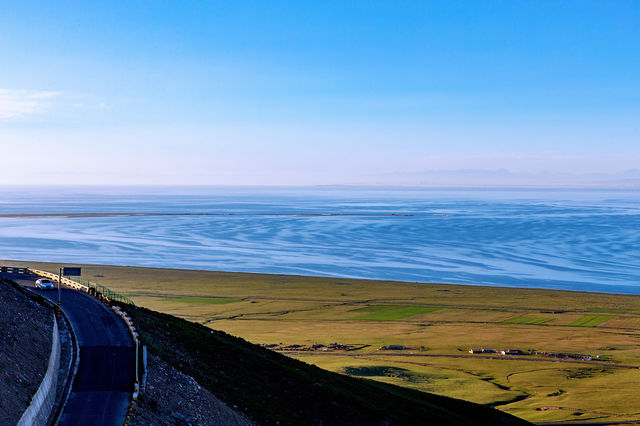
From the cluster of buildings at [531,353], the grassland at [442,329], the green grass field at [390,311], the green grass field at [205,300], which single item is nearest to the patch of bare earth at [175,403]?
the grassland at [442,329]

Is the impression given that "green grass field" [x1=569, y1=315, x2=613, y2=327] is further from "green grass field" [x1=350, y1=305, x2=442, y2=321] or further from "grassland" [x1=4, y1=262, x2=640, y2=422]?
"green grass field" [x1=350, y1=305, x2=442, y2=321]

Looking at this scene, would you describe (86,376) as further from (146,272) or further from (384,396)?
(146,272)

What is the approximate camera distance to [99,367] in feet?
100

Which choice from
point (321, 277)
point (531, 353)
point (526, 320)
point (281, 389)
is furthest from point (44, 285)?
point (321, 277)

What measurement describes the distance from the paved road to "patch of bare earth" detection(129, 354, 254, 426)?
2.96ft

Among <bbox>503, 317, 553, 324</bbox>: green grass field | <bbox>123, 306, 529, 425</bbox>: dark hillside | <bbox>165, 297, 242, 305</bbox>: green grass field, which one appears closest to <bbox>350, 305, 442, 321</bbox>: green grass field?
<bbox>503, 317, 553, 324</bbox>: green grass field

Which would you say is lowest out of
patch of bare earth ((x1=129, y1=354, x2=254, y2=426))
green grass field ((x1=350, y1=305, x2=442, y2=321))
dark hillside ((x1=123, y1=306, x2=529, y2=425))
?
green grass field ((x1=350, y1=305, x2=442, y2=321))

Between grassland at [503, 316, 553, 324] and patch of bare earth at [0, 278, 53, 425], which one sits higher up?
patch of bare earth at [0, 278, 53, 425]

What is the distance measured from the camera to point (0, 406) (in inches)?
896

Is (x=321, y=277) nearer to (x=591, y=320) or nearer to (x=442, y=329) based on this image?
(x=442, y=329)

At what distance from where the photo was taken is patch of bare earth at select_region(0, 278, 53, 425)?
23719 millimetres

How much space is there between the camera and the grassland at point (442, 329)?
205 feet

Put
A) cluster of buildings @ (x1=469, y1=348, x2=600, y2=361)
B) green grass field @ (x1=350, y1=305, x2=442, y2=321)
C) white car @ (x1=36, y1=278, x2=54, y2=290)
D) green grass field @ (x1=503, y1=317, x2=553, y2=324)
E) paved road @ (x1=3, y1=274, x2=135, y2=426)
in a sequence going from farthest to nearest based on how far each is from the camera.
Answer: green grass field @ (x1=350, y1=305, x2=442, y2=321)
green grass field @ (x1=503, y1=317, x2=553, y2=324)
cluster of buildings @ (x1=469, y1=348, x2=600, y2=361)
white car @ (x1=36, y1=278, x2=54, y2=290)
paved road @ (x1=3, y1=274, x2=135, y2=426)

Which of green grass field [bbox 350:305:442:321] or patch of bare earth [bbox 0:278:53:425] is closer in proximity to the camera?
patch of bare earth [bbox 0:278:53:425]
